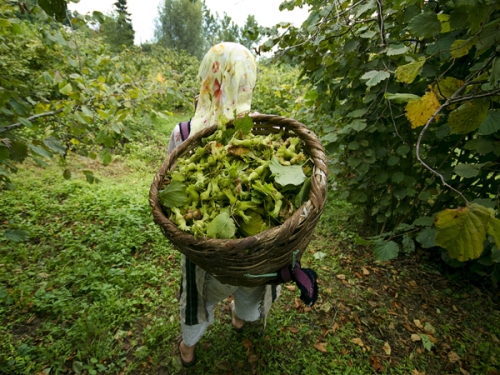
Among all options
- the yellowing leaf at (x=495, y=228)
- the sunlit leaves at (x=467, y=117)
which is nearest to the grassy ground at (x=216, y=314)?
the yellowing leaf at (x=495, y=228)

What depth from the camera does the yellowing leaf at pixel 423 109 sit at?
96 cm

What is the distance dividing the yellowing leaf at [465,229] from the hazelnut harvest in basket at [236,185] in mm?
516

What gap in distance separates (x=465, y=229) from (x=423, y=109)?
50 cm

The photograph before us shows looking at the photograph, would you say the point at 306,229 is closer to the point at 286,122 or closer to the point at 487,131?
the point at 286,122

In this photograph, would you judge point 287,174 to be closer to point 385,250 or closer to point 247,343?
point 385,250

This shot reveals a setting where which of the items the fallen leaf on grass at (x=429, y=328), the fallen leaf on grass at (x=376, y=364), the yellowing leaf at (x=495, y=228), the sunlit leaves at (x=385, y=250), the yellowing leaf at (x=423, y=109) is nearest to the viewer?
the yellowing leaf at (x=495, y=228)

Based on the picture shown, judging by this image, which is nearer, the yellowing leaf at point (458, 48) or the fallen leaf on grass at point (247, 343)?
the yellowing leaf at point (458, 48)

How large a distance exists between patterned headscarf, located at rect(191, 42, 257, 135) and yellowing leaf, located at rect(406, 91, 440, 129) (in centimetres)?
92

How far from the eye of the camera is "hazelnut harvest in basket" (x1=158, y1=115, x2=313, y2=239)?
110 centimetres

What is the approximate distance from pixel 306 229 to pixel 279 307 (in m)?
1.74

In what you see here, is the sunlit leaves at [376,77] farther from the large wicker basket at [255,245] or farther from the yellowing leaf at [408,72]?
the large wicker basket at [255,245]

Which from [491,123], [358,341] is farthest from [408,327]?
[491,123]

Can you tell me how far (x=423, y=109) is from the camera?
975mm

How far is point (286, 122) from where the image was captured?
4.84ft
